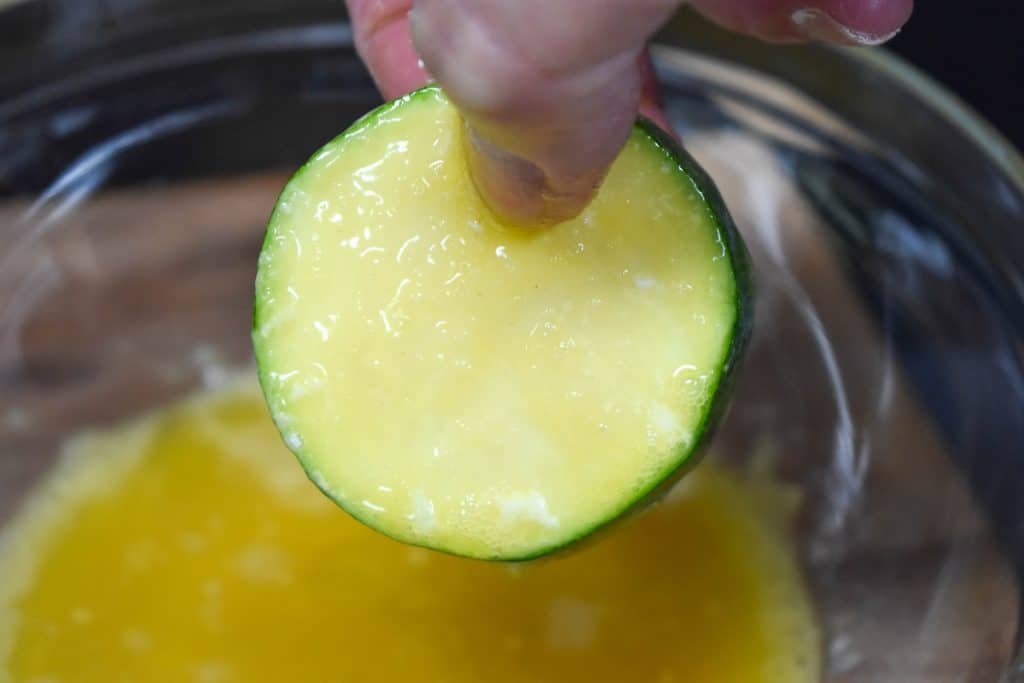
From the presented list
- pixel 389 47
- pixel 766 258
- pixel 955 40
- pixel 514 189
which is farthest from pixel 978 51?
pixel 514 189

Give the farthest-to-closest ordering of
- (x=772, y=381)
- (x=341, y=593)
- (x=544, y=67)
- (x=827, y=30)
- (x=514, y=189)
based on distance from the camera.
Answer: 1. (x=772, y=381)
2. (x=341, y=593)
3. (x=827, y=30)
4. (x=514, y=189)
5. (x=544, y=67)

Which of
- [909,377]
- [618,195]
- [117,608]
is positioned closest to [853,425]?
[909,377]

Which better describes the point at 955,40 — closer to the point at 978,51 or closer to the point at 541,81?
the point at 978,51

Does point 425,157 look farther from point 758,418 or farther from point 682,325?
point 758,418

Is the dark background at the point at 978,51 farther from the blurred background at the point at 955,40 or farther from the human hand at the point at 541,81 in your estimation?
the human hand at the point at 541,81

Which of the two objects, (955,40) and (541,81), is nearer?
(541,81)

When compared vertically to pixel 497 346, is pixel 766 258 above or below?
below

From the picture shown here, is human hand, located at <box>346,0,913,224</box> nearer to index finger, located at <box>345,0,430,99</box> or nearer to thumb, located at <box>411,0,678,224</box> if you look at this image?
thumb, located at <box>411,0,678,224</box>

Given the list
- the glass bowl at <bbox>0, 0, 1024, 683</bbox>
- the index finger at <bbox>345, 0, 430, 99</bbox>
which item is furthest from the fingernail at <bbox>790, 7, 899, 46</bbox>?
the index finger at <bbox>345, 0, 430, 99</bbox>
